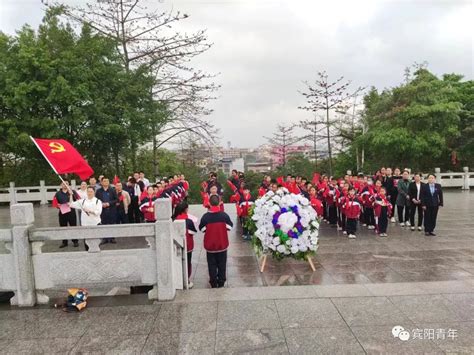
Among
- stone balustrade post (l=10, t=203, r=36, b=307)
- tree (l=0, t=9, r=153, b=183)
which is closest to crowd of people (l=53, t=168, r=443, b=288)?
stone balustrade post (l=10, t=203, r=36, b=307)

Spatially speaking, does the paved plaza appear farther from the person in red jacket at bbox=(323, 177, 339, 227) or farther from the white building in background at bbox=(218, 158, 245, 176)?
the white building in background at bbox=(218, 158, 245, 176)

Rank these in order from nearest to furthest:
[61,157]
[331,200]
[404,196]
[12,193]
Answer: [61,157] < [404,196] < [331,200] < [12,193]

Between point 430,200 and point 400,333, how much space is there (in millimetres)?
6772

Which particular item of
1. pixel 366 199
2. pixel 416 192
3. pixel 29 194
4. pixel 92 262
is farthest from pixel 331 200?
pixel 29 194

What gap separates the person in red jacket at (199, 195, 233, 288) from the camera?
640cm

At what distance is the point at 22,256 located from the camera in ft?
17.5

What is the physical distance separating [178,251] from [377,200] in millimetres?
6390

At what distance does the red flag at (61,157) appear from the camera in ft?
22.3

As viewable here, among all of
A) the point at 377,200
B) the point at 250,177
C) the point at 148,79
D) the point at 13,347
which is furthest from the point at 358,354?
the point at 250,177

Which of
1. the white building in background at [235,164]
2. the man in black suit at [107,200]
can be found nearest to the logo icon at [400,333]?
the man in black suit at [107,200]

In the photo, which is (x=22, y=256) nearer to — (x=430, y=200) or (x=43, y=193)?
(x=430, y=200)

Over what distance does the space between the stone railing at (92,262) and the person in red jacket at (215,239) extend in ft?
3.41

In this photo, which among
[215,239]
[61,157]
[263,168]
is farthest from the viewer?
[263,168]

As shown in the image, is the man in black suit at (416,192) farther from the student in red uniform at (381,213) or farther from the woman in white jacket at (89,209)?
the woman in white jacket at (89,209)
